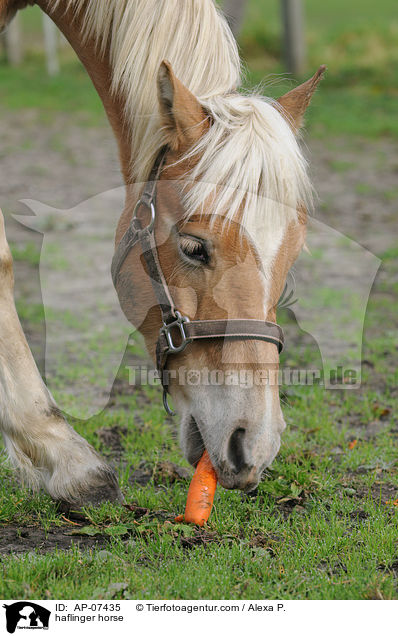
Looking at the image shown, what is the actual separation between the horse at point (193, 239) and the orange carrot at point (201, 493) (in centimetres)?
6

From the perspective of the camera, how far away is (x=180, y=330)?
112 inches

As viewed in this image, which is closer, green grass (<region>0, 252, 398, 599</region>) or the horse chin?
green grass (<region>0, 252, 398, 599</region>)

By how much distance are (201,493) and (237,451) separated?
0.34m

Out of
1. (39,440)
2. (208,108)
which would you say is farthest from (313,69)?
(39,440)

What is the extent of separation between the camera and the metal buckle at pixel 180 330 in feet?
9.30

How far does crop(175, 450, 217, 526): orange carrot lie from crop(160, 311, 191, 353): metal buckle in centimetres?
41

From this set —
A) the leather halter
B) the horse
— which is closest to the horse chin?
the horse

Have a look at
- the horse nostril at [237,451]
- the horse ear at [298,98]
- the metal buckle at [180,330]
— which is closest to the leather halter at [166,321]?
the metal buckle at [180,330]

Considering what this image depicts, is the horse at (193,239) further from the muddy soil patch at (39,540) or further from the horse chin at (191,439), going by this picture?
the muddy soil patch at (39,540)

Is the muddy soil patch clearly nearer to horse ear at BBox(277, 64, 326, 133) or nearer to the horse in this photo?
the horse
